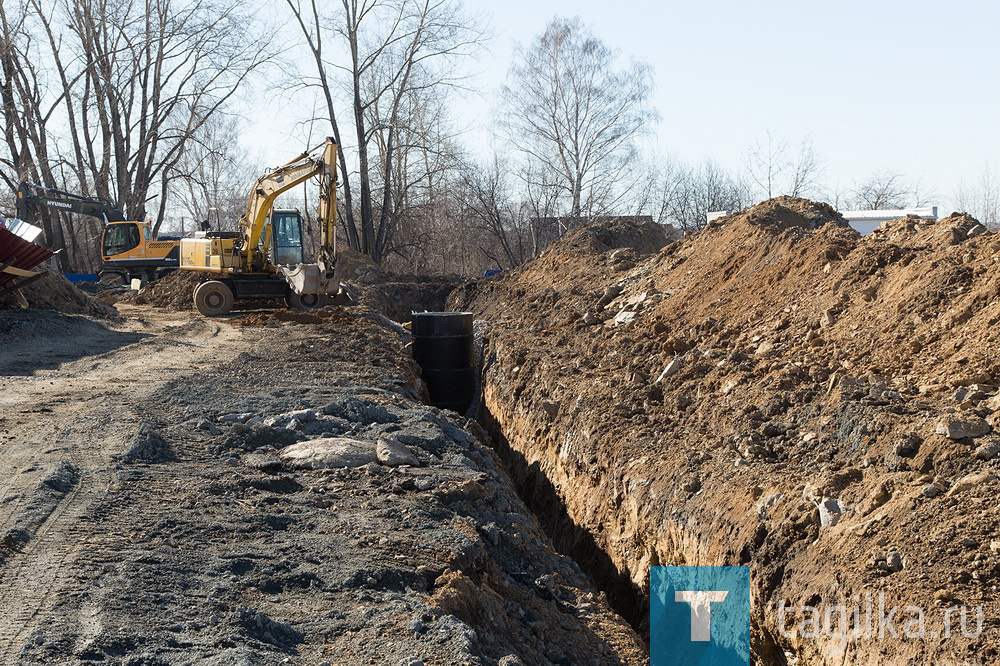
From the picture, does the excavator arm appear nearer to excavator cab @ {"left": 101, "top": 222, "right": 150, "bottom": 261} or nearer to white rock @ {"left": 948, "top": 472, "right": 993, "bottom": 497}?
excavator cab @ {"left": 101, "top": 222, "right": 150, "bottom": 261}

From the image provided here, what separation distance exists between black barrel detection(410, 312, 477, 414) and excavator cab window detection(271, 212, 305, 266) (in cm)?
624

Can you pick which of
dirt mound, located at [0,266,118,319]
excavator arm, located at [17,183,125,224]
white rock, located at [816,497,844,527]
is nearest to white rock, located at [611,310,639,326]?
white rock, located at [816,497,844,527]

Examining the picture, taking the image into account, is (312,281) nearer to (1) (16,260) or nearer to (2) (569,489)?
(1) (16,260)

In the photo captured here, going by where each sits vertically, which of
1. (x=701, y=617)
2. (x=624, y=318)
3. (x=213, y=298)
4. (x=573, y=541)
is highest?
(x=213, y=298)

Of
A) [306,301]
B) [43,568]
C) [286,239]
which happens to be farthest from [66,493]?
[286,239]

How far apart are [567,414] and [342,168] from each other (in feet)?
70.9

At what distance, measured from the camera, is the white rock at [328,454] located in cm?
600

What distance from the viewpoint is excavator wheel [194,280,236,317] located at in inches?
691

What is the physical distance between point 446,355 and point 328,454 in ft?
21.0

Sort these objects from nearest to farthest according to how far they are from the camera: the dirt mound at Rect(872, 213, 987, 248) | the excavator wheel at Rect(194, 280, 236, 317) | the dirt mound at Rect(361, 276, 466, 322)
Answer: the dirt mound at Rect(872, 213, 987, 248) < the excavator wheel at Rect(194, 280, 236, 317) < the dirt mound at Rect(361, 276, 466, 322)

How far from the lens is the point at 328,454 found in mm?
6086

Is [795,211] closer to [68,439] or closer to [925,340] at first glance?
[925,340]

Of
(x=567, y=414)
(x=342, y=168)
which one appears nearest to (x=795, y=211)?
(x=567, y=414)

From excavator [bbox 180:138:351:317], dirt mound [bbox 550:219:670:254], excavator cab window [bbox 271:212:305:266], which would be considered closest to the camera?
excavator [bbox 180:138:351:317]
